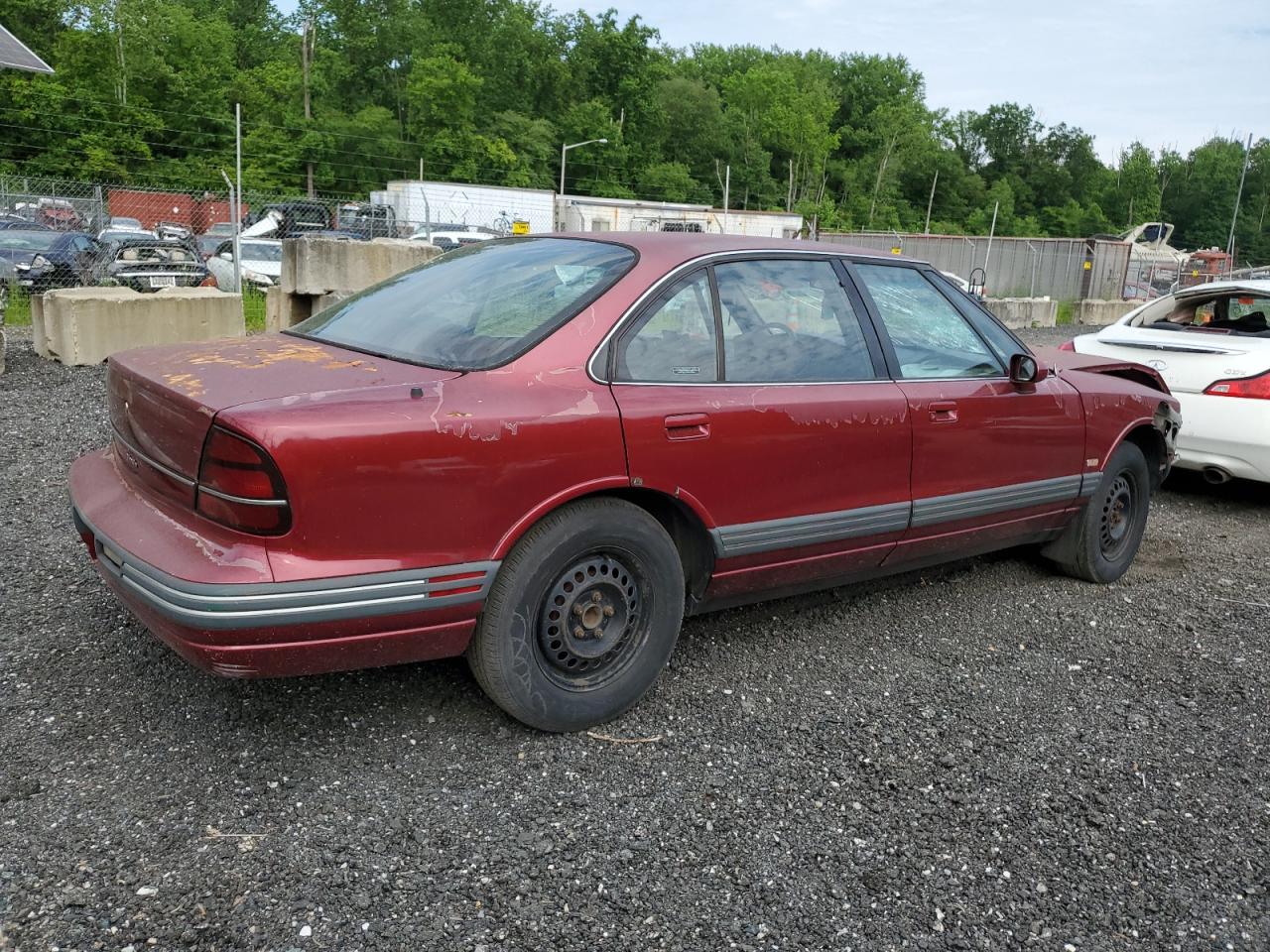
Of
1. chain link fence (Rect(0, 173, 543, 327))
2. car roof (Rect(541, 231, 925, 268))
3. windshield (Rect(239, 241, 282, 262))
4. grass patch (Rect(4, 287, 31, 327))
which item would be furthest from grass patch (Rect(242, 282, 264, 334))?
car roof (Rect(541, 231, 925, 268))

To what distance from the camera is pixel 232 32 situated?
6238 centimetres

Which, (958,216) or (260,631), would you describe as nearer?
(260,631)

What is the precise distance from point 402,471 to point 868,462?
1.80 meters

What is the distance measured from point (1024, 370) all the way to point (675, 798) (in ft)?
7.91

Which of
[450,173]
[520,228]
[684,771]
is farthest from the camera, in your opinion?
[450,173]

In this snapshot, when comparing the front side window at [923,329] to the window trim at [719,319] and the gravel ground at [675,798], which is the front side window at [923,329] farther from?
the gravel ground at [675,798]

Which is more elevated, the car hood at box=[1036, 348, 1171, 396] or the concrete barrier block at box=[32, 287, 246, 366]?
the car hood at box=[1036, 348, 1171, 396]

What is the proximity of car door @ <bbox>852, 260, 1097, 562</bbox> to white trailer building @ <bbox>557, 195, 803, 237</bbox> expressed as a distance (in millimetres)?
28659

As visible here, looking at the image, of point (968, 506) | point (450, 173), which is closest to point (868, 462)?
point (968, 506)

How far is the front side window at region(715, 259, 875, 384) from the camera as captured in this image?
3.55 metres

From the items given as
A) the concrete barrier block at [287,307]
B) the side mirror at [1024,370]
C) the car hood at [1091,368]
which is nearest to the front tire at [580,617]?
the side mirror at [1024,370]

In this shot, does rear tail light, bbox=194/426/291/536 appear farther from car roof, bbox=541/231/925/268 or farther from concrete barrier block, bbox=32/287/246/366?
concrete barrier block, bbox=32/287/246/366

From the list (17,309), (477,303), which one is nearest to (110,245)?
(17,309)

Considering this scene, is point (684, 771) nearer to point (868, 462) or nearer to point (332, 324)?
point (868, 462)
